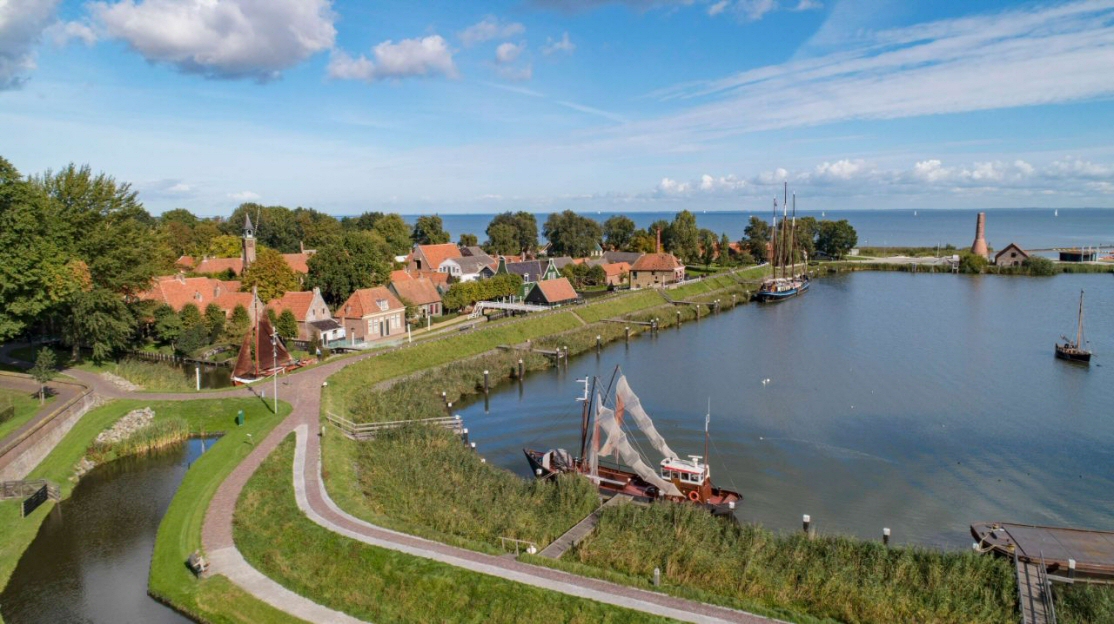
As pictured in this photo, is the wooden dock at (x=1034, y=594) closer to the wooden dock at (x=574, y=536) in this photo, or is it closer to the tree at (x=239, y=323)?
the wooden dock at (x=574, y=536)

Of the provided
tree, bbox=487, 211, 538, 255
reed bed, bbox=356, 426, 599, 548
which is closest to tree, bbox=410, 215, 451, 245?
tree, bbox=487, 211, 538, 255

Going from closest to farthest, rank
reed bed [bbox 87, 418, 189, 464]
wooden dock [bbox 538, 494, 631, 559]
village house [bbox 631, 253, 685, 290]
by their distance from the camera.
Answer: wooden dock [bbox 538, 494, 631, 559]
reed bed [bbox 87, 418, 189, 464]
village house [bbox 631, 253, 685, 290]

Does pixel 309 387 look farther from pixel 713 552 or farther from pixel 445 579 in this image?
pixel 713 552

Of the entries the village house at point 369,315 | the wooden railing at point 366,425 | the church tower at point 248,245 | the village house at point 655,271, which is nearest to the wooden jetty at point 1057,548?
the wooden railing at point 366,425

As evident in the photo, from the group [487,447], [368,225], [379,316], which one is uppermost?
[368,225]

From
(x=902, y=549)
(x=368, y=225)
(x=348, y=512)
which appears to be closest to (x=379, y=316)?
(x=348, y=512)

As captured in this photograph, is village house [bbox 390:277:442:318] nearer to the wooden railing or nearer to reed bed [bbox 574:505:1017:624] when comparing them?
the wooden railing
